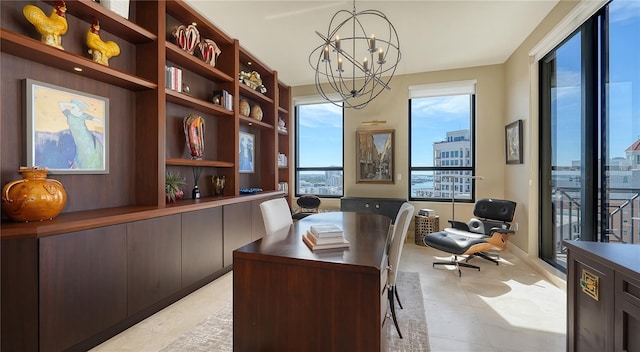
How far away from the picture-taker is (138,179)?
8.44 ft

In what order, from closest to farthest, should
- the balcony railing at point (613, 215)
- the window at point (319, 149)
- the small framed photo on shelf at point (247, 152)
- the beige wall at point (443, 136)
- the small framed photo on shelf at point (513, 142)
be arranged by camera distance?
1. the balcony railing at point (613, 215)
2. the small framed photo on shelf at point (513, 142)
3. the small framed photo on shelf at point (247, 152)
4. the beige wall at point (443, 136)
5. the window at point (319, 149)

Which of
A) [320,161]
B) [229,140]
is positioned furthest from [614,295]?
[320,161]

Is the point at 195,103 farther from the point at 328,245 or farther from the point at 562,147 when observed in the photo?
the point at 562,147

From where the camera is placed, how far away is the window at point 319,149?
5473mm

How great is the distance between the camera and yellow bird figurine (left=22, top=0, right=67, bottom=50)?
5.72 feet

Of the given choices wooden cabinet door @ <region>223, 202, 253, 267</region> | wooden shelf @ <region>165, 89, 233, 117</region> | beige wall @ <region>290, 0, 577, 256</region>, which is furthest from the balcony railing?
wooden shelf @ <region>165, 89, 233, 117</region>

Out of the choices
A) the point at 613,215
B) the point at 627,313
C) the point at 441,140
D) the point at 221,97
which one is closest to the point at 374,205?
the point at 441,140

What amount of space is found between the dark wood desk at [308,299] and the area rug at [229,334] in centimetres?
56

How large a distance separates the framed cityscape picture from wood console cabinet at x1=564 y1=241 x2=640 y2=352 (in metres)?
3.54

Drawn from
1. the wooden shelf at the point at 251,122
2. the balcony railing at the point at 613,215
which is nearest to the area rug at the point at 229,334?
the balcony railing at the point at 613,215

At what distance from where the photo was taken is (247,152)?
4359mm

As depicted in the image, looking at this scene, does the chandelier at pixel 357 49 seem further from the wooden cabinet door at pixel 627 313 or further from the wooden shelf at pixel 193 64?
the wooden cabinet door at pixel 627 313

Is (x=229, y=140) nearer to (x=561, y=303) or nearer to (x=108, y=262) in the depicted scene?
(x=108, y=262)

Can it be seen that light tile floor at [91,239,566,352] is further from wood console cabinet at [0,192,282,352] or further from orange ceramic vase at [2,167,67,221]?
orange ceramic vase at [2,167,67,221]
